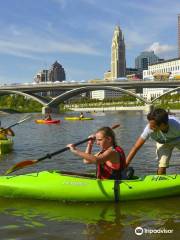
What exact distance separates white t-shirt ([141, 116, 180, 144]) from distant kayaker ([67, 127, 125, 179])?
66 centimetres

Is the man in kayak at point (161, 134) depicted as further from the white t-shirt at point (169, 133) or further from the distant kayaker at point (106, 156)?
the distant kayaker at point (106, 156)

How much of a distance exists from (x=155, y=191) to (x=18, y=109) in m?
108

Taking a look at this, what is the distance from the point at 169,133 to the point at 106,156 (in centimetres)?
142

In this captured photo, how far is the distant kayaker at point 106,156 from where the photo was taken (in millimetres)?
7871

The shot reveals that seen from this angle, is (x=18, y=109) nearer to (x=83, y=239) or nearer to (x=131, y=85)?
(x=131, y=85)

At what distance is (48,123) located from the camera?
153 ft

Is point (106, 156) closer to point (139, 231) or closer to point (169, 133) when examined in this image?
point (169, 133)

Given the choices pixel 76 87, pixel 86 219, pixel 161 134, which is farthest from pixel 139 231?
pixel 76 87

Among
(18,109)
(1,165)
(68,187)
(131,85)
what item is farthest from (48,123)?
(18,109)

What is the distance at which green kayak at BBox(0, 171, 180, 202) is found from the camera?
27.5ft

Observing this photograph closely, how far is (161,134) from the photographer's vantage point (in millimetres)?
8602

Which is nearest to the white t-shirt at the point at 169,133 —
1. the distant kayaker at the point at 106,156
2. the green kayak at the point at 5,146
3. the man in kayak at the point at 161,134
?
the man in kayak at the point at 161,134

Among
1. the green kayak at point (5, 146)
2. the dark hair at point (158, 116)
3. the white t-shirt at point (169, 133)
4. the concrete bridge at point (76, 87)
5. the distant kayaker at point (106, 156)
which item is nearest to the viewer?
the distant kayaker at point (106, 156)

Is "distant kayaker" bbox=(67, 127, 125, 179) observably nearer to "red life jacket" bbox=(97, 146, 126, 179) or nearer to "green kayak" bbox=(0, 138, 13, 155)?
"red life jacket" bbox=(97, 146, 126, 179)
